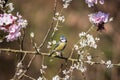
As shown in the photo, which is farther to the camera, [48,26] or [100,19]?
[48,26]

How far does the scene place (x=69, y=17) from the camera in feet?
15.8

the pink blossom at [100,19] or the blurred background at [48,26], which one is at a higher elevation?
the pink blossom at [100,19]

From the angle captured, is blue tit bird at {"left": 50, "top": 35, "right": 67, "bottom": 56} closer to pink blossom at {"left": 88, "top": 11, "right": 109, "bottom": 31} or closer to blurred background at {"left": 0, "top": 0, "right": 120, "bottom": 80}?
pink blossom at {"left": 88, "top": 11, "right": 109, "bottom": 31}

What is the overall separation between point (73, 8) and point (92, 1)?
347cm

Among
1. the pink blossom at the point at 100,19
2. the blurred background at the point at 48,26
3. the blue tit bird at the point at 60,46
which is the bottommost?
the blurred background at the point at 48,26

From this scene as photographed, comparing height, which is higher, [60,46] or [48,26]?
[60,46]

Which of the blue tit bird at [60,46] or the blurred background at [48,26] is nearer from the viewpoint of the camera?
the blue tit bird at [60,46]

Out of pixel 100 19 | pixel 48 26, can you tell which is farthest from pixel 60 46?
pixel 48 26

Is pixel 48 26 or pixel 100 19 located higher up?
pixel 100 19

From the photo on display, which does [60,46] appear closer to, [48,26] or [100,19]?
[100,19]

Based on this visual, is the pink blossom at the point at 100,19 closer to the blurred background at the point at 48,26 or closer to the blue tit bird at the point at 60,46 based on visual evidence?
the blue tit bird at the point at 60,46

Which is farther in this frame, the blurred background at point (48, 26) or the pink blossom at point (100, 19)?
the blurred background at point (48, 26)

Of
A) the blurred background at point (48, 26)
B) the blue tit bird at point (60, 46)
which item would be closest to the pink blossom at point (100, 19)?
the blue tit bird at point (60, 46)

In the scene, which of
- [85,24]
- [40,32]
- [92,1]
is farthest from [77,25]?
[92,1]
